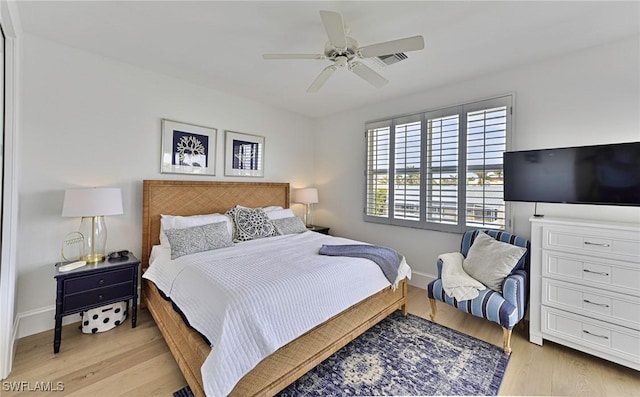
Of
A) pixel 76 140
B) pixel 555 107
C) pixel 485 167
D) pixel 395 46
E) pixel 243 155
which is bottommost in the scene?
pixel 485 167

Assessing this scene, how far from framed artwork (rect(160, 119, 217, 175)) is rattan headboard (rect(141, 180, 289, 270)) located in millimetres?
210

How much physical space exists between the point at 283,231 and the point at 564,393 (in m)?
2.88

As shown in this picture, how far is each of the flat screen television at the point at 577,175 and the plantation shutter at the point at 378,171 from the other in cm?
159

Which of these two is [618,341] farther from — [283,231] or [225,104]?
[225,104]

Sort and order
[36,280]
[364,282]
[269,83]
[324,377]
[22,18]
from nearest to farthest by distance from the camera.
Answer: [324,377] < [22,18] < [364,282] < [36,280] < [269,83]

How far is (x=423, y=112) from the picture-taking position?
350 centimetres

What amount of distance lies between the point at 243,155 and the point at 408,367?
3.29 m

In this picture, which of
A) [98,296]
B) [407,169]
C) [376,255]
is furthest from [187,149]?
[407,169]

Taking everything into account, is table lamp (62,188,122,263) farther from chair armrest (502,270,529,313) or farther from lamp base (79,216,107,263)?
chair armrest (502,270,529,313)

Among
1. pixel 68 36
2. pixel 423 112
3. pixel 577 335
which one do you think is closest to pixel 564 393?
pixel 577 335

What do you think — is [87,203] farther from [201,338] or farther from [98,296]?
[201,338]

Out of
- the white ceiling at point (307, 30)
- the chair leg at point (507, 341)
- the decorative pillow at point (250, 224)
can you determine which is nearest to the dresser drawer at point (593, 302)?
the chair leg at point (507, 341)

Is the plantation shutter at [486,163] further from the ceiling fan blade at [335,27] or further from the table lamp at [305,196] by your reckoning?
the table lamp at [305,196]

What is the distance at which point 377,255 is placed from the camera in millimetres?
2523
